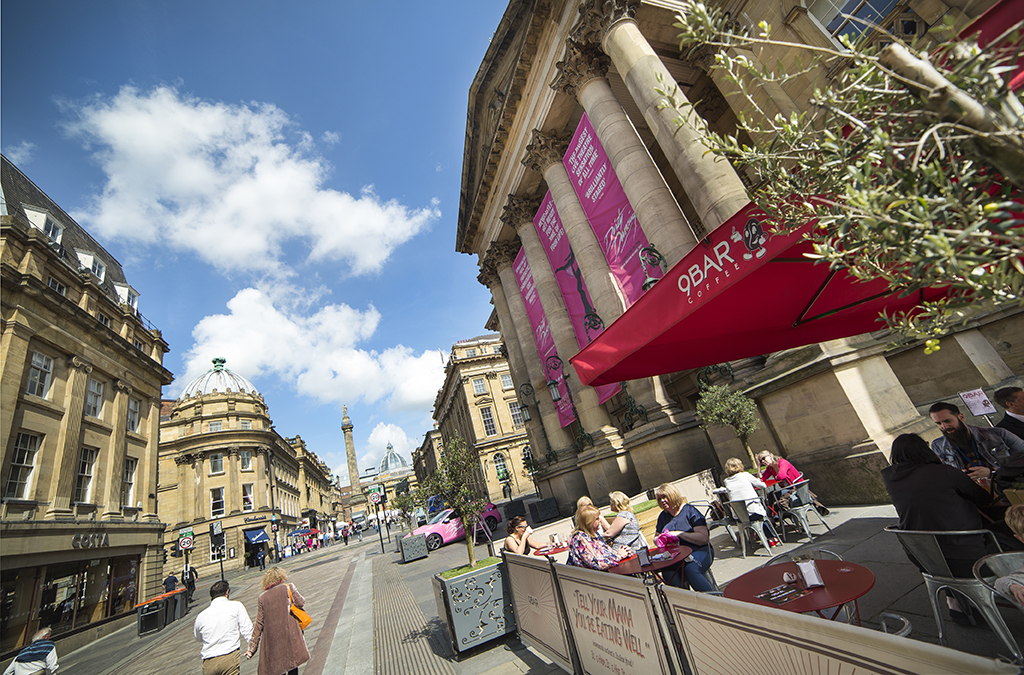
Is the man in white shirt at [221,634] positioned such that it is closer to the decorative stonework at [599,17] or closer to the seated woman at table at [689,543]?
the seated woman at table at [689,543]

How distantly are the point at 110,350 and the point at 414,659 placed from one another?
23481 millimetres

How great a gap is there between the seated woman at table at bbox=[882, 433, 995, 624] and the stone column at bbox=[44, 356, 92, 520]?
23323mm

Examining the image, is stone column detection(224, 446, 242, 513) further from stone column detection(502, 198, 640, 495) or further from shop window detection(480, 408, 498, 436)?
stone column detection(502, 198, 640, 495)

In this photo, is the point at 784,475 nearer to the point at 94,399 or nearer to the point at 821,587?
the point at 821,587

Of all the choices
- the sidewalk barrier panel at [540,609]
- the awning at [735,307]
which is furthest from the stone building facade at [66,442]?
the awning at [735,307]

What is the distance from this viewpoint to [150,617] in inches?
560

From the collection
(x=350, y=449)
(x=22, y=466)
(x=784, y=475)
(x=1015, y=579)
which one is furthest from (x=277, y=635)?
(x=350, y=449)

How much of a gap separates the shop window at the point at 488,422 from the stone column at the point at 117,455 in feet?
93.7

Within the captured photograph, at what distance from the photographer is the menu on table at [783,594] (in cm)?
290

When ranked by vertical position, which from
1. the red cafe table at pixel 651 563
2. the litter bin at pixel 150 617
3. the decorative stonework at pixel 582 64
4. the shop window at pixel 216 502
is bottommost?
the red cafe table at pixel 651 563

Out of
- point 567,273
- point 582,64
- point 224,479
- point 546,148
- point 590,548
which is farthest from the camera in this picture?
point 224,479

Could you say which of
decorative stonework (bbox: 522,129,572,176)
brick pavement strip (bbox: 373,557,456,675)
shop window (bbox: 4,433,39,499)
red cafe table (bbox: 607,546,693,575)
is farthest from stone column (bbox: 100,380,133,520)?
red cafe table (bbox: 607,546,693,575)

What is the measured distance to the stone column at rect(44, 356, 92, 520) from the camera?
1589cm

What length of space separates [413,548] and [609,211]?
48.7ft
